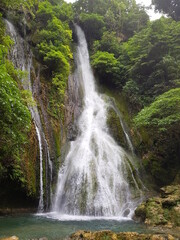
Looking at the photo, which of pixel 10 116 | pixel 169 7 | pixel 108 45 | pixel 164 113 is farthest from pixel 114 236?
pixel 169 7

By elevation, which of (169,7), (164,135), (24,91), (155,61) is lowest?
(164,135)

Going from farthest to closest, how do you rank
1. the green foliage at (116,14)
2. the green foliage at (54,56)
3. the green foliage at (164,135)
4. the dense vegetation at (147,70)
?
the green foliage at (116,14) < the green foliage at (54,56) < the dense vegetation at (147,70) < the green foliage at (164,135)

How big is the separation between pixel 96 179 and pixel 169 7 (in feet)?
87.3

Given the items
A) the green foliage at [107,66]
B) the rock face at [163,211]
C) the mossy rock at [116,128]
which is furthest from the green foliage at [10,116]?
the green foliage at [107,66]

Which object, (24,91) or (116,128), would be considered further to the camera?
(116,128)

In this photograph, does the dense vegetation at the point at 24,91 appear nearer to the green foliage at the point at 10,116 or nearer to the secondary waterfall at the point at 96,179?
the green foliage at the point at 10,116

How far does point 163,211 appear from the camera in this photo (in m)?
9.73

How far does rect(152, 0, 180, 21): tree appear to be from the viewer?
2903cm

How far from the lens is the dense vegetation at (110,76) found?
888cm

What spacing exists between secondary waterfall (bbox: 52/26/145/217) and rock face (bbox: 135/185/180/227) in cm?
136

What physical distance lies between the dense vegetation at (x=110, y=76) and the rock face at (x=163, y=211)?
4.09 metres

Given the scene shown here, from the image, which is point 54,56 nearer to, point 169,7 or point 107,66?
point 107,66

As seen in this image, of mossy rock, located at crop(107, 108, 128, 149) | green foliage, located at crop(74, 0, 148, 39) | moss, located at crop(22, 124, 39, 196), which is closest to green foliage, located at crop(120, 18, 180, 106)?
mossy rock, located at crop(107, 108, 128, 149)

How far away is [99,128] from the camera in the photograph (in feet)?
58.3
